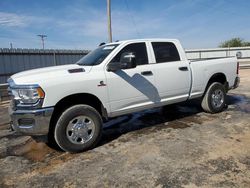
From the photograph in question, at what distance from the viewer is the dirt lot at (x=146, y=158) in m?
3.24

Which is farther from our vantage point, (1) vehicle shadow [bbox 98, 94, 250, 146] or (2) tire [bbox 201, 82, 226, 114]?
(2) tire [bbox 201, 82, 226, 114]

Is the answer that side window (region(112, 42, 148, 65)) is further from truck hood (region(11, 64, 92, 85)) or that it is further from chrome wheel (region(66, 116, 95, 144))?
chrome wheel (region(66, 116, 95, 144))

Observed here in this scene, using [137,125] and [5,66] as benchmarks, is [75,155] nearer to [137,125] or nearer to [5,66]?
[137,125]

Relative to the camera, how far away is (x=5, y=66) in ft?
40.9

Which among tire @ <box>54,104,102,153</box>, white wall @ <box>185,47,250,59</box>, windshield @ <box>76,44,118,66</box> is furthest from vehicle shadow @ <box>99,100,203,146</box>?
white wall @ <box>185,47,250,59</box>

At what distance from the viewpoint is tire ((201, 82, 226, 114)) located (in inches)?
246

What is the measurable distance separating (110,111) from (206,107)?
9.63ft

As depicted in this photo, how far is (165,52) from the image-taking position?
5.50m

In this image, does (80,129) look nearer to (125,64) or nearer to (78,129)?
(78,129)

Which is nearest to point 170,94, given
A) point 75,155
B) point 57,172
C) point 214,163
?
point 214,163

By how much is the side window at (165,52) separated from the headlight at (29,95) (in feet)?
8.53

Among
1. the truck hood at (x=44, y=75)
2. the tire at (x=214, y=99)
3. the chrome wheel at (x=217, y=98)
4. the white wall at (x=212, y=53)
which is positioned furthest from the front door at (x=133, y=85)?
the white wall at (x=212, y=53)

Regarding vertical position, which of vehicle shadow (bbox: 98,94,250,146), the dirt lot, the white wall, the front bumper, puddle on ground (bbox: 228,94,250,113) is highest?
the white wall

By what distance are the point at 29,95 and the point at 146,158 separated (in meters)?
2.14
